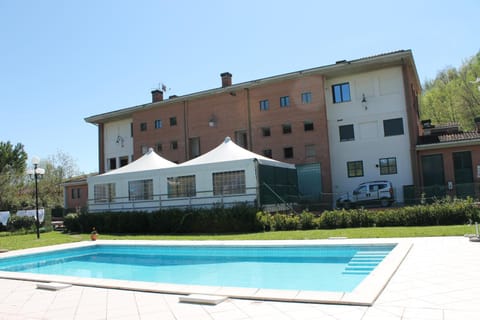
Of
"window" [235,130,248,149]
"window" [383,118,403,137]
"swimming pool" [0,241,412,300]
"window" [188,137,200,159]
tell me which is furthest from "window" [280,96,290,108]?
"swimming pool" [0,241,412,300]

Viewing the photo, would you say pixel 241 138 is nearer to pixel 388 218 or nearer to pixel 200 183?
pixel 200 183

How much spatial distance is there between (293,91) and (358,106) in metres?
4.63

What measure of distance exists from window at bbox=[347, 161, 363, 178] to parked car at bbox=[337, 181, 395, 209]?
6.18ft

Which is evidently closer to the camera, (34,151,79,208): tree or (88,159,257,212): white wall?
(88,159,257,212): white wall

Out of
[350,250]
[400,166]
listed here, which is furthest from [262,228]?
[400,166]

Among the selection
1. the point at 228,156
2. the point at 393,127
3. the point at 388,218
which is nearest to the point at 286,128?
the point at 393,127

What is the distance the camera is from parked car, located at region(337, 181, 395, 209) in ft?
78.6

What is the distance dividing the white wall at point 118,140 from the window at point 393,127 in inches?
879

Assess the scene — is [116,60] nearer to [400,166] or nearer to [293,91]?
[293,91]

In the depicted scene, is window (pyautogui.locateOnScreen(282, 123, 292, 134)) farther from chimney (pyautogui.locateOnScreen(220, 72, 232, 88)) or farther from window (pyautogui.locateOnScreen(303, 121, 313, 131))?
chimney (pyautogui.locateOnScreen(220, 72, 232, 88))

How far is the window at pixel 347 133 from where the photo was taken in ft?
90.3

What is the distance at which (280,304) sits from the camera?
544 cm

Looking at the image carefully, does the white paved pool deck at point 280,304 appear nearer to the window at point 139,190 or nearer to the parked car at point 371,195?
the window at point 139,190

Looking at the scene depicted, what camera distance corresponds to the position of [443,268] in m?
7.18
